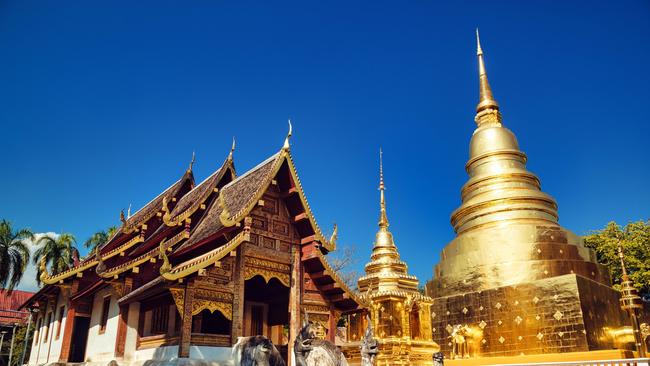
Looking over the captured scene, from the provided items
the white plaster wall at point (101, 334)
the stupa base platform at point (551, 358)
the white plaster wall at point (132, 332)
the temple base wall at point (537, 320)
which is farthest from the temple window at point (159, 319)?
the temple base wall at point (537, 320)

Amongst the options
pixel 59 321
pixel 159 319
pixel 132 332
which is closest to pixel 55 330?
pixel 59 321

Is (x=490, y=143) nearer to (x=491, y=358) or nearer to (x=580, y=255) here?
(x=580, y=255)

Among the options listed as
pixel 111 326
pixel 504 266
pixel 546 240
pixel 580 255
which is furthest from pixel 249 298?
pixel 580 255

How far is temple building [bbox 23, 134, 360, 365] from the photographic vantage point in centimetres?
1070

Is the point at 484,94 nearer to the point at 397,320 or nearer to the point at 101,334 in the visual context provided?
the point at 397,320

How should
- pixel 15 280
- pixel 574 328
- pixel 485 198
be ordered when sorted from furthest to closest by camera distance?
pixel 15 280 → pixel 485 198 → pixel 574 328

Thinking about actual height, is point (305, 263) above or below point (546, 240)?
below

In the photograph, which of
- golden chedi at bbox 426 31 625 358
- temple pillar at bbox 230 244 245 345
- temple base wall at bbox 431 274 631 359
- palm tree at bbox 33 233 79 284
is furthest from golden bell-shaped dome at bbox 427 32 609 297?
palm tree at bbox 33 233 79 284

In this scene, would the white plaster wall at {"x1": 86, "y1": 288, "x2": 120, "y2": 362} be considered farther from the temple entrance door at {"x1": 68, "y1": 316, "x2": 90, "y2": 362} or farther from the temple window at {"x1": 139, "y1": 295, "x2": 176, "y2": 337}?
the temple entrance door at {"x1": 68, "y1": 316, "x2": 90, "y2": 362}

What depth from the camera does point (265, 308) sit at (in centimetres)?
1470

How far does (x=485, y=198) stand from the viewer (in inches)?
903

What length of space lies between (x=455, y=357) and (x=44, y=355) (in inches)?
617

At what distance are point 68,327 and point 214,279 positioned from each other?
25.2 feet

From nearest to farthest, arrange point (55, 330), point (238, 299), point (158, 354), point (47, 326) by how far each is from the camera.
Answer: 1. point (158, 354)
2. point (238, 299)
3. point (55, 330)
4. point (47, 326)
